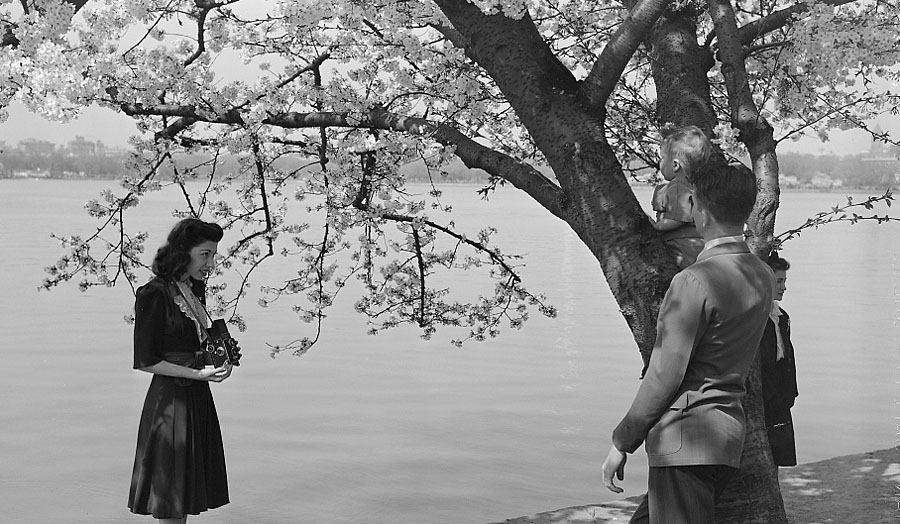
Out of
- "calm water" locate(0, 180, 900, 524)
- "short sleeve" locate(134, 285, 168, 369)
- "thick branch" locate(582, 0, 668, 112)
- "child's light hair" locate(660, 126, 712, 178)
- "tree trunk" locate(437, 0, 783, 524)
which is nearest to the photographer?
"child's light hair" locate(660, 126, 712, 178)

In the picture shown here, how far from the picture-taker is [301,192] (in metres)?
5.84

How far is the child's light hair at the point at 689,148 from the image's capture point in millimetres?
3369

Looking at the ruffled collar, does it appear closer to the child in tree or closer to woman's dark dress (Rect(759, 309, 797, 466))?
the child in tree

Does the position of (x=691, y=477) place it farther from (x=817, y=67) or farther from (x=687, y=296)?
(x=817, y=67)

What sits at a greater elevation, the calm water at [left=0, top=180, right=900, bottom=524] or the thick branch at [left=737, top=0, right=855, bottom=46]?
the thick branch at [left=737, top=0, right=855, bottom=46]

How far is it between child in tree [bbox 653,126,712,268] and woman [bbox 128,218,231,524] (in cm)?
178

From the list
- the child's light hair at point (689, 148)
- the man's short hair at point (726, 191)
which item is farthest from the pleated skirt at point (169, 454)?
the man's short hair at point (726, 191)

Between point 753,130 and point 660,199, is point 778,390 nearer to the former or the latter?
point 753,130

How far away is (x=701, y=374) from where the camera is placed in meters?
2.69

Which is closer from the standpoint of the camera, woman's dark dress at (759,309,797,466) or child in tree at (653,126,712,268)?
child in tree at (653,126,712,268)

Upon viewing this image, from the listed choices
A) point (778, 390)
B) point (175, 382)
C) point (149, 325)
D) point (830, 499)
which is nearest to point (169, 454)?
point (175, 382)

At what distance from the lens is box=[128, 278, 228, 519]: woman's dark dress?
13.0ft

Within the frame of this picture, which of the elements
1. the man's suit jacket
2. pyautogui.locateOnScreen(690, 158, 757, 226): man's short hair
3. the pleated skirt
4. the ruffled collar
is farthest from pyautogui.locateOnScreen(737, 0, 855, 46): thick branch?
the pleated skirt

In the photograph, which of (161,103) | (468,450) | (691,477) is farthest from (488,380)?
(691,477)
